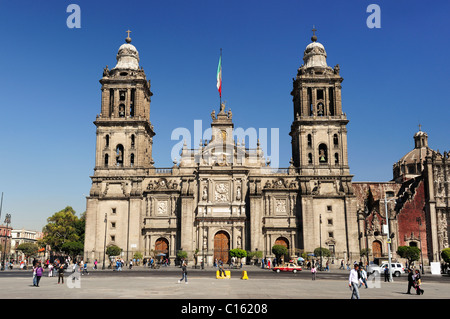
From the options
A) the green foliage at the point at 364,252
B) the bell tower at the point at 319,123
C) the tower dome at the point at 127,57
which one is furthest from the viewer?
the tower dome at the point at 127,57

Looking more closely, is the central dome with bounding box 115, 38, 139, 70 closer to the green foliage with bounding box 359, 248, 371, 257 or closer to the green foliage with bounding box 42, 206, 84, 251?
the green foliage with bounding box 42, 206, 84, 251

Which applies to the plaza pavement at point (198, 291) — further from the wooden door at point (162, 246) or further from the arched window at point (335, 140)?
the arched window at point (335, 140)

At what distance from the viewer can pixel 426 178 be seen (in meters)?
65.6

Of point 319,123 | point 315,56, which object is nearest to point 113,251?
point 319,123

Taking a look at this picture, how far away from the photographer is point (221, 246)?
6197cm

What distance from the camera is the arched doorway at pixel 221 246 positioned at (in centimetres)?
6175

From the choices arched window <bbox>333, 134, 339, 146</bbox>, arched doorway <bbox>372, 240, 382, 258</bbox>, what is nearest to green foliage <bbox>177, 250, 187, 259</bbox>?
arched window <bbox>333, 134, 339, 146</bbox>

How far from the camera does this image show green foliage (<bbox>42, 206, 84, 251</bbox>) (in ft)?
273

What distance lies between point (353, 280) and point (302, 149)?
46.5 m

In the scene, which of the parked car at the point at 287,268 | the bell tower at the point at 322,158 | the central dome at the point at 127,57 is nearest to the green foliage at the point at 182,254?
the parked car at the point at 287,268

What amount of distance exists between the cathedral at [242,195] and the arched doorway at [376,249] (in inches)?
5.6

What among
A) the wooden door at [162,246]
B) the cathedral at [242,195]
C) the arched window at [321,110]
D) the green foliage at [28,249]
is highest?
the arched window at [321,110]

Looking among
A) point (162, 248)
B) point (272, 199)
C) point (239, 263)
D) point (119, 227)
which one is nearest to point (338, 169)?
point (272, 199)

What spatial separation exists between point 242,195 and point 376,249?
20.8m
